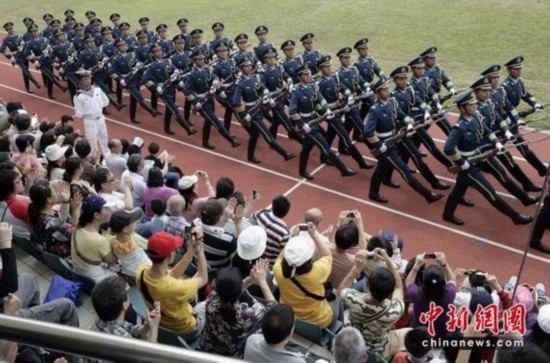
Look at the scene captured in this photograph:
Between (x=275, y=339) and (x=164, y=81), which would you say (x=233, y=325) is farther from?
(x=164, y=81)

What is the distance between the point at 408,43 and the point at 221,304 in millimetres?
13980

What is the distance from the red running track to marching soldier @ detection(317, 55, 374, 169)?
1.08 feet

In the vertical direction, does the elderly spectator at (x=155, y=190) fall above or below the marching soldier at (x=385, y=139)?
below

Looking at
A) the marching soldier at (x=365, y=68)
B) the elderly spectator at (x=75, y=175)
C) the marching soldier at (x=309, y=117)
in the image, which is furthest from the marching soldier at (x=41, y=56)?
the elderly spectator at (x=75, y=175)

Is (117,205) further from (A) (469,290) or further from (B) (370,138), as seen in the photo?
(B) (370,138)

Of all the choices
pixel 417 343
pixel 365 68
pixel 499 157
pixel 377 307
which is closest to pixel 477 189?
pixel 499 157

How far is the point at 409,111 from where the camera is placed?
8.42 meters

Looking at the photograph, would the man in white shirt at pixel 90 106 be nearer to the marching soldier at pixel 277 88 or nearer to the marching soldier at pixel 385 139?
the marching soldier at pixel 277 88

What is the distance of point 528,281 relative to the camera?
610 centimetres

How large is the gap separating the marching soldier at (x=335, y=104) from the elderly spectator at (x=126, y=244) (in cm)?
485

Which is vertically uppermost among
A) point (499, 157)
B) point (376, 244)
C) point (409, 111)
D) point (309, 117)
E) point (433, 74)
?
point (433, 74)

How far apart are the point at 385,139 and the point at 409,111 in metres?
0.83

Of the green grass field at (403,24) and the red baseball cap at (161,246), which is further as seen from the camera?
the green grass field at (403,24)

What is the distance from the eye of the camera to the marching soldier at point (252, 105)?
9266mm
